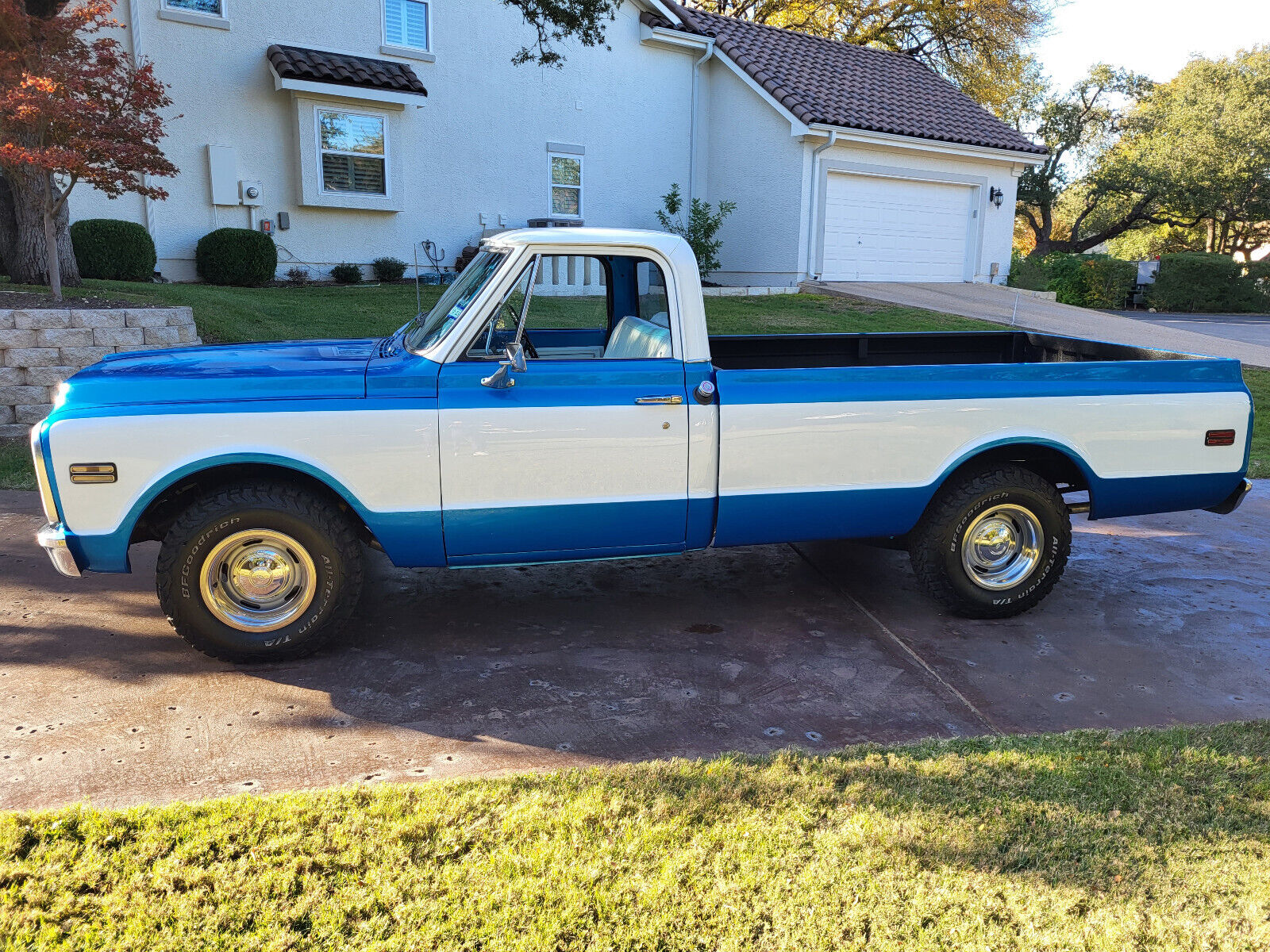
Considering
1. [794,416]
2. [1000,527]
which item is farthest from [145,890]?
[1000,527]

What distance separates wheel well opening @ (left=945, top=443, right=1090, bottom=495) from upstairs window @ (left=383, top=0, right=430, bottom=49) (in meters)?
16.2

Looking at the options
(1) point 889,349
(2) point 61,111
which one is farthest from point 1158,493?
(2) point 61,111

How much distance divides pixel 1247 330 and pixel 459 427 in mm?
19893

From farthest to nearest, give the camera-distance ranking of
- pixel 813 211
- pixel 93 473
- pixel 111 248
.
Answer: pixel 813 211 → pixel 111 248 → pixel 93 473

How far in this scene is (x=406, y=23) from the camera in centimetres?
1803

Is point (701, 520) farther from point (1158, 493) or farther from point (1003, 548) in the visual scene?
point (1158, 493)

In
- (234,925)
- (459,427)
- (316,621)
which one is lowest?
(234,925)

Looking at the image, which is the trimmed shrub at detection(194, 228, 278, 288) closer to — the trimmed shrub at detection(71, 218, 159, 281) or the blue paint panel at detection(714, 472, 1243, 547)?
the trimmed shrub at detection(71, 218, 159, 281)

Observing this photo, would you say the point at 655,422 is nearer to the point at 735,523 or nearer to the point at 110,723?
the point at 735,523

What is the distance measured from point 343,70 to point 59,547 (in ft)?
48.1

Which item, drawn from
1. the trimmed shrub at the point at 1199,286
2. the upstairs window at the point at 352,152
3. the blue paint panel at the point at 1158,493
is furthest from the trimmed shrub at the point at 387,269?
the trimmed shrub at the point at 1199,286

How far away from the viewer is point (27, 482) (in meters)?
7.34

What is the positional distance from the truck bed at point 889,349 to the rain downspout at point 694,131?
1466cm

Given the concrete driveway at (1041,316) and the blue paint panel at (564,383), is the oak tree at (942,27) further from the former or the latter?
the blue paint panel at (564,383)
